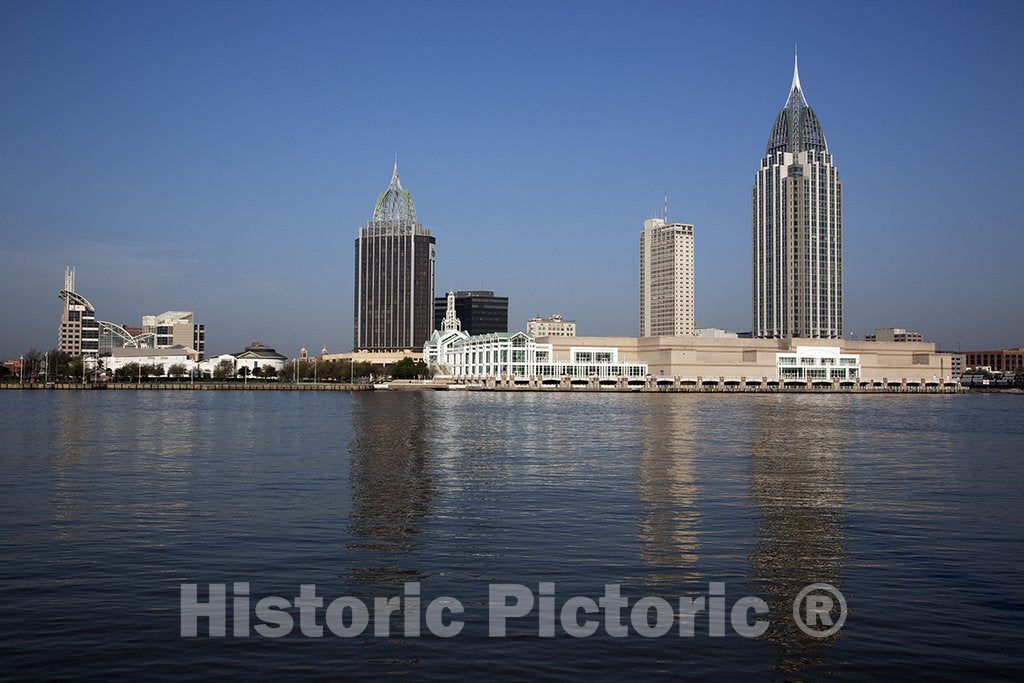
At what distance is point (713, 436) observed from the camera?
4994cm

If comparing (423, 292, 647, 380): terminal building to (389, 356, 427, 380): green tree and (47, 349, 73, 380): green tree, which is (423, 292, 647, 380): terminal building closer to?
(389, 356, 427, 380): green tree

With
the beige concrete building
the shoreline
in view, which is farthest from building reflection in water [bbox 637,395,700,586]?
the beige concrete building

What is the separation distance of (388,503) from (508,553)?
273 inches

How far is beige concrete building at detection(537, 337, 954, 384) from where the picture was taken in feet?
589

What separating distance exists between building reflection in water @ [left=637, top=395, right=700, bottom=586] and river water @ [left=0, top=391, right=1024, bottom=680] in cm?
10

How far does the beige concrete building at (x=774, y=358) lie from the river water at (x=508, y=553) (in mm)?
142335

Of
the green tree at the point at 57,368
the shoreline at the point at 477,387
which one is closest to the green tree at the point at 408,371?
the shoreline at the point at 477,387

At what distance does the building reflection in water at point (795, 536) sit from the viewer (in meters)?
11.8

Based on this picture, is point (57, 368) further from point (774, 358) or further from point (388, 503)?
point (388, 503)

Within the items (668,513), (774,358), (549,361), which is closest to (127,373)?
(549,361)

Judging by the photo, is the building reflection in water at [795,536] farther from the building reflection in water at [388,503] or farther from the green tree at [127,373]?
the green tree at [127,373]

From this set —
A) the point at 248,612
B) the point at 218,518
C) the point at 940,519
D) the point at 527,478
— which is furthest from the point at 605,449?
the point at 248,612

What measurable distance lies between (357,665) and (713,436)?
135 feet

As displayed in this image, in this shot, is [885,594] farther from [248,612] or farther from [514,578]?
[248,612]
